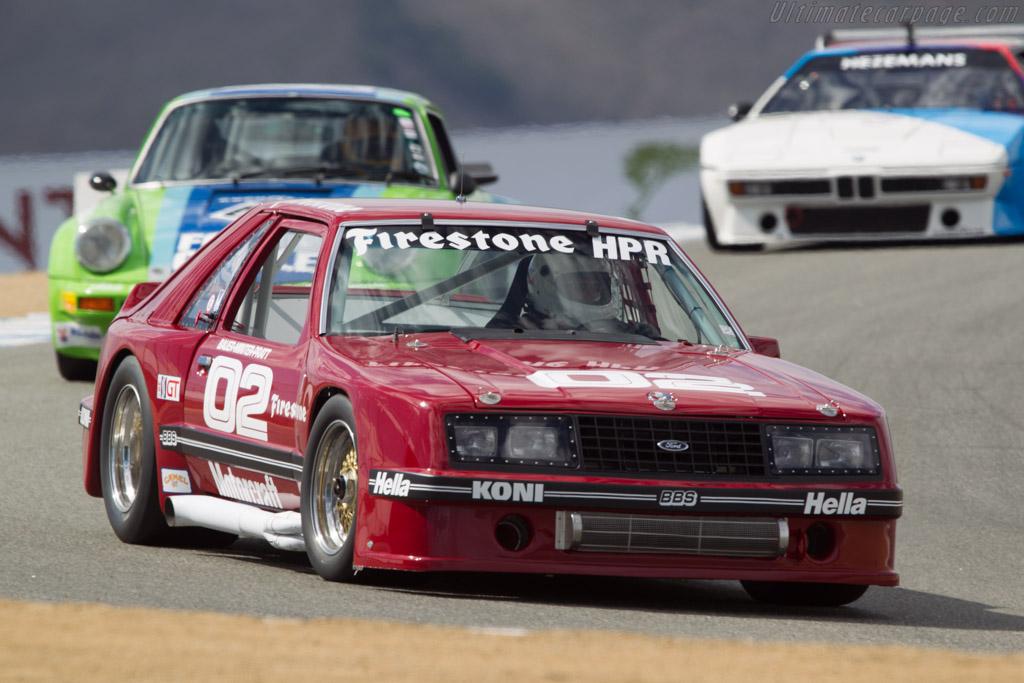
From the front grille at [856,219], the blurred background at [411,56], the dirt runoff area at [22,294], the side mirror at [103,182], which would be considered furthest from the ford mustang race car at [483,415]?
the blurred background at [411,56]

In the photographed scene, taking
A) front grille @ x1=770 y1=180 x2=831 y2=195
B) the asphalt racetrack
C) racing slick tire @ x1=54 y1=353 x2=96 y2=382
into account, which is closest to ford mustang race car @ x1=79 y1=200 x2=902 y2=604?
the asphalt racetrack

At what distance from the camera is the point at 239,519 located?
20.7ft

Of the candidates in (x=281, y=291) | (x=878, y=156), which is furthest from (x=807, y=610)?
(x=878, y=156)

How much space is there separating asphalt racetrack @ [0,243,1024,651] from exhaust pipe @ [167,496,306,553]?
0.34 ft

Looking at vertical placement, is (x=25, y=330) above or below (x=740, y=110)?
below

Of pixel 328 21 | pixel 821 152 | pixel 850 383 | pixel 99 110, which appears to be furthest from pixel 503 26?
pixel 850 383

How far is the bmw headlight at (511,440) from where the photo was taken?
550 centimetres

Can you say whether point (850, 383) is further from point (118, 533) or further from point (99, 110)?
point (99, 110)

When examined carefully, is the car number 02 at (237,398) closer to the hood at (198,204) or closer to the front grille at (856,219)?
the hood at (198,204)

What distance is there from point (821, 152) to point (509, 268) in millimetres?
9130

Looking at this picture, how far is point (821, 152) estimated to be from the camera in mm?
15242

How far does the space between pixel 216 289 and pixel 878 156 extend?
8.98 metres

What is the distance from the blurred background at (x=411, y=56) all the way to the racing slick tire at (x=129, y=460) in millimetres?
51848

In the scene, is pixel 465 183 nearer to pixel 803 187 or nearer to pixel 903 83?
pixel 803 187
